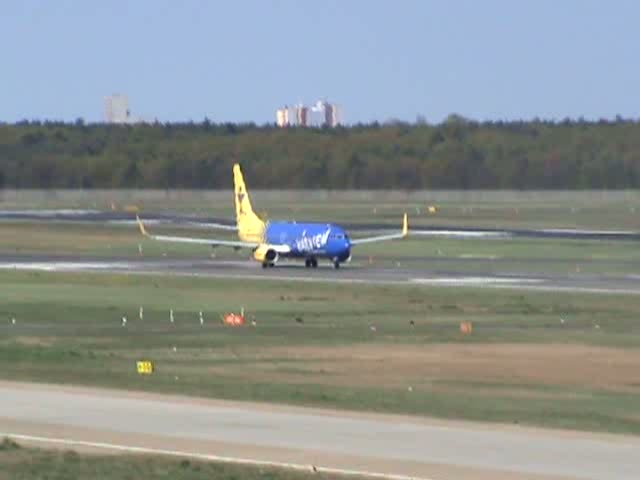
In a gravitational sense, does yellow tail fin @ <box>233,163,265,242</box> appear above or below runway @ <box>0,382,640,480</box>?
below

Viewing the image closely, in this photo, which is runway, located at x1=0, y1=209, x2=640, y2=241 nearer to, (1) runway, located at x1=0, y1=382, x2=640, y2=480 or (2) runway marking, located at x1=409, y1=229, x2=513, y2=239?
(2) runway marking, located at x1=409, y1=229, x2=513, y2=239

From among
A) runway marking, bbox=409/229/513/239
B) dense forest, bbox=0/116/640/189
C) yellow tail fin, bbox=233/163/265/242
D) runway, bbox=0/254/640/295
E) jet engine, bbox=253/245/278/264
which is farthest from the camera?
dense forest, bbox=0/116/640/189

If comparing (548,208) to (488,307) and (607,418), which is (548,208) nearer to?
(488,307)

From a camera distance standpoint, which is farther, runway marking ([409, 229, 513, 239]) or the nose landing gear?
runway marking ([409, 229, 513, 239])

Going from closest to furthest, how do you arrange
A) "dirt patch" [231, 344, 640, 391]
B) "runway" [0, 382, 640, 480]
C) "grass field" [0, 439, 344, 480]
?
"grass field" [0, 439, 344, 480] < "runway" [0, 382, 640, 480] < "dirt patch" [231, 344, 640, 391]

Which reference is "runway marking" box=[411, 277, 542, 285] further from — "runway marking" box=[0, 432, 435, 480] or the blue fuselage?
"runway marking" box=[0, 432, 435, 480]

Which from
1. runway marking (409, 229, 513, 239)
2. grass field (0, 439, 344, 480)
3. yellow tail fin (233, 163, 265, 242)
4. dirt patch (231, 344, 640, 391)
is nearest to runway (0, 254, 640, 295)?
yellow tail fin (233, 163, 265, 242)

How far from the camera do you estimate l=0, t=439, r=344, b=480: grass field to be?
22.6 meters

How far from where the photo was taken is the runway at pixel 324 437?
77.0ft

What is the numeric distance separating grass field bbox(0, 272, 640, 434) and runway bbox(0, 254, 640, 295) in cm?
310

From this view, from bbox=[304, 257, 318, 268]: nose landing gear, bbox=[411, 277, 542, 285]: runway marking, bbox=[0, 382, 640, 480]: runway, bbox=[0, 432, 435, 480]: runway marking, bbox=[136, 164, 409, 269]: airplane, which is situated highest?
bbox=[0, 432, 435, 480]: runway marking

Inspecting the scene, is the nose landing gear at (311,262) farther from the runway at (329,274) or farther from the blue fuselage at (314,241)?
the runway at (329,274)

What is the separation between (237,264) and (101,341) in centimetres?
3556

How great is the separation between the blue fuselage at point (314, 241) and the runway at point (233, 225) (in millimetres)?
18576
